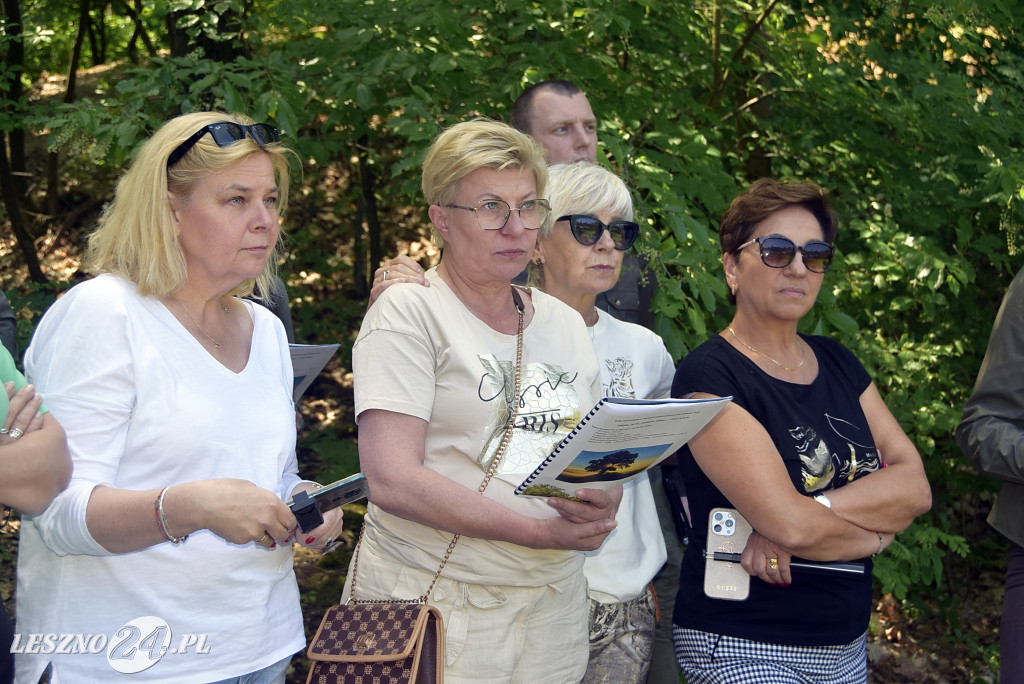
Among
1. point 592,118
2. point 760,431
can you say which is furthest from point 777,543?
point 592,118

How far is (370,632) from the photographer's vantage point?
2.17 meters

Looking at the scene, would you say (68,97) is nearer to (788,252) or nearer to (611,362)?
(611,362)

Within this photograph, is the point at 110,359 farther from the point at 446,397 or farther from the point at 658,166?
the point at 658,166

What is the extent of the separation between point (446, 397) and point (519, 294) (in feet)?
1.56

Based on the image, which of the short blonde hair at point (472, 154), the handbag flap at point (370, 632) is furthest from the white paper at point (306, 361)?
the handbag flap at point (370, 632)

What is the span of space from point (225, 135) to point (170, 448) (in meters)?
0.72

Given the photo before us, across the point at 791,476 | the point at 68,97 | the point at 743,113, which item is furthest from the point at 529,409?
the point at 68,97

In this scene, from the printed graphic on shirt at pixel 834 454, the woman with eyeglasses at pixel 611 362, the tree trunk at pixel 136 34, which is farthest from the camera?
the tree trunk at pixel 136 34

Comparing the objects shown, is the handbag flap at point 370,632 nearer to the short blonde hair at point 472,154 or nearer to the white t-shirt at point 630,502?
the white t-shirt at point 630,502

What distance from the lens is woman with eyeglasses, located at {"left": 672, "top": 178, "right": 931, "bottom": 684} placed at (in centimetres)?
254

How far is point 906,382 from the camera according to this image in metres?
4.88

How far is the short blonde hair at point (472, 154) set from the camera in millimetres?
2494

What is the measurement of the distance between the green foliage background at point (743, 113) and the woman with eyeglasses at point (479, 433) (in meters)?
1.17

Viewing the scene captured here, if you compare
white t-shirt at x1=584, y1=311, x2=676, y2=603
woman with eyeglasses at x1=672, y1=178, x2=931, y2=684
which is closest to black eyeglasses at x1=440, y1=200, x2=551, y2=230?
white t-shirt at x1=584, y1=311, x2=676, y2=603
